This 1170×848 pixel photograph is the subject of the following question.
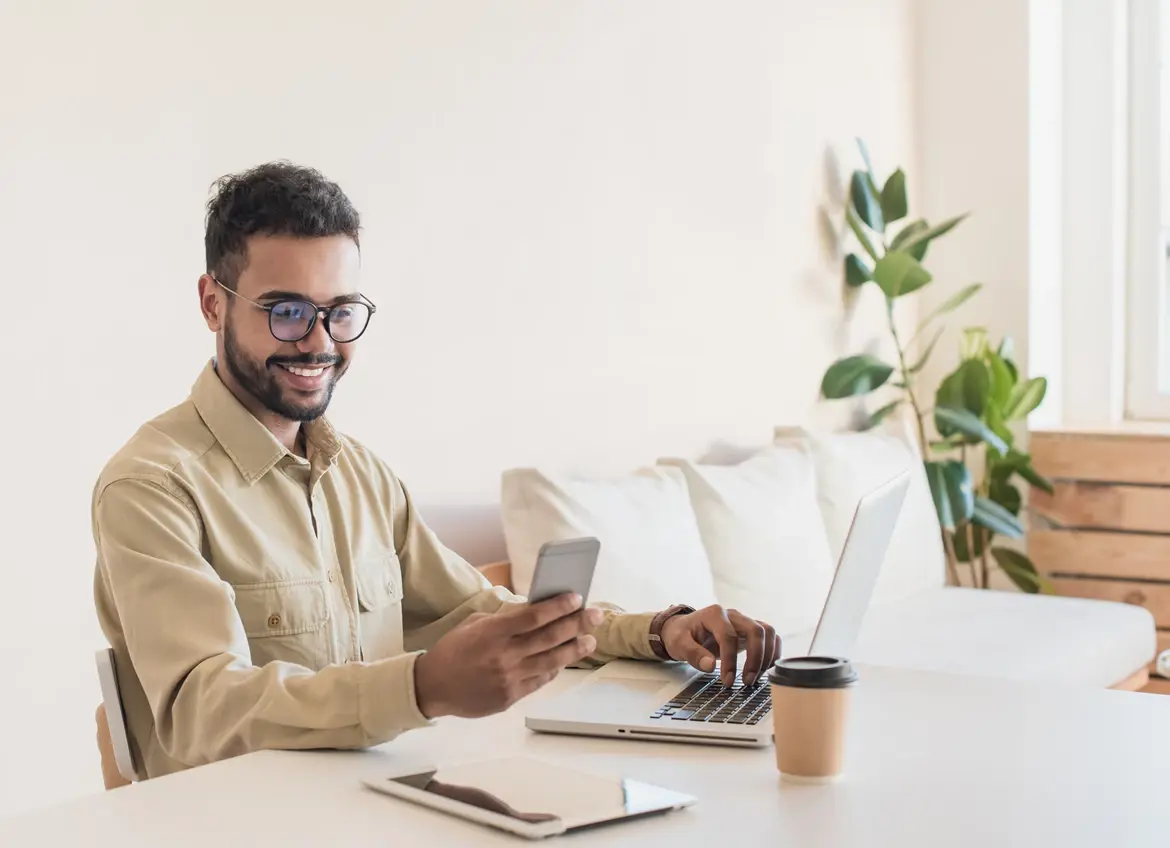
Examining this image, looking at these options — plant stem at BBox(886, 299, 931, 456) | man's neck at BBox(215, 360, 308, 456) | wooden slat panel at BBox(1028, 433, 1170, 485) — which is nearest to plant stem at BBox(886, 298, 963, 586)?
plant stem at BBox(886, 299, 931, 456)

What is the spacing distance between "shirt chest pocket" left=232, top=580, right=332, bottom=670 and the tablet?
38 centimetres

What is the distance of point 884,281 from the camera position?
3912 millimetres

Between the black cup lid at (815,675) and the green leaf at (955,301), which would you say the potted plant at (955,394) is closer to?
the green leaf at (955,301)

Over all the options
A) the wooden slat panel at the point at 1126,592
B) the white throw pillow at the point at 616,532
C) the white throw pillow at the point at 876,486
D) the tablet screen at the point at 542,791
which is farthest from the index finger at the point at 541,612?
the wooden slat panel at the point at 1126,592

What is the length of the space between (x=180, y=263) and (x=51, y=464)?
37 cm

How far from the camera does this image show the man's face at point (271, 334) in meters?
1.62

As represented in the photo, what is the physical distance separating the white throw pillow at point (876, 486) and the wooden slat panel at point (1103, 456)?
584 mm

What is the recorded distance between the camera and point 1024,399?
13.3 feet

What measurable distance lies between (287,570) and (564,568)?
53 centimetres

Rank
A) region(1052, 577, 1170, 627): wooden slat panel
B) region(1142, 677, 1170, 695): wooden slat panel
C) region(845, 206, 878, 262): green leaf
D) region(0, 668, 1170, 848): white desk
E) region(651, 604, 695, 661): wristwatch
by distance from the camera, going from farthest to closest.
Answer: region(1052, 577, 1170, 627): wooden slat panel < region(845, 206, 878, 262): green leaf < region(1142, 677, 1170, 695): wooden slat panel < region(651, 604, 695, 661): wristwatch < region(0, 668, 1170, 848): white desk

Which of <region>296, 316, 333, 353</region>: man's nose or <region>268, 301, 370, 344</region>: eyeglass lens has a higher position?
<region>268, 301, 370, 344</region>: eyeglass lens

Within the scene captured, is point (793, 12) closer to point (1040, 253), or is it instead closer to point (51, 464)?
point (1040, 253)

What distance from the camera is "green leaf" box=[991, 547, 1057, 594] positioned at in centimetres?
409

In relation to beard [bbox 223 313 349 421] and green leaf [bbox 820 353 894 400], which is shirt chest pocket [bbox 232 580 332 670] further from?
green leaf [bbox 820 353 894 400]
